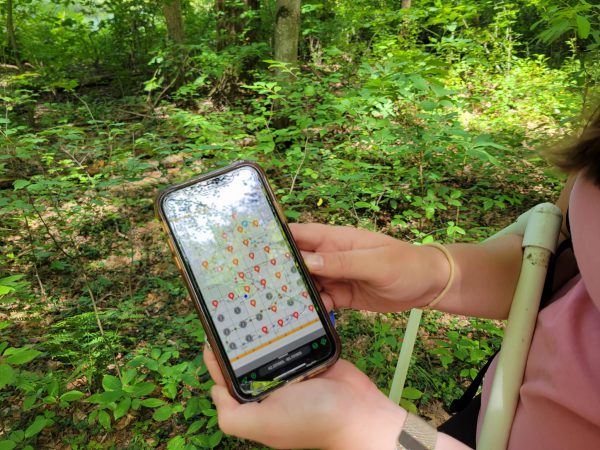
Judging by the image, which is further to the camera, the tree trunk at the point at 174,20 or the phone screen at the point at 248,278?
the tree trunk at the point at 174,20

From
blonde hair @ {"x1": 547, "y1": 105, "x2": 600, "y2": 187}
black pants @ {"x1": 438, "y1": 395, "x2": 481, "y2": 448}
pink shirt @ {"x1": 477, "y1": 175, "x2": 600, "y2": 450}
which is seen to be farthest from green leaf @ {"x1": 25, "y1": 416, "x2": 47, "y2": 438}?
blonde hair @ {"x1": 547, "y1": 105, "x2": 600, "y2": 187}

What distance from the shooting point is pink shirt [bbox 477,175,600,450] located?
0.68 m

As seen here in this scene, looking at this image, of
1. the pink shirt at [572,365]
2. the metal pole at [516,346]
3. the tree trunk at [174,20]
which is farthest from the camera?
the tree trunk at [174,20]

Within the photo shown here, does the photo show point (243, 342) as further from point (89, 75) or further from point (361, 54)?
point (89, 75)

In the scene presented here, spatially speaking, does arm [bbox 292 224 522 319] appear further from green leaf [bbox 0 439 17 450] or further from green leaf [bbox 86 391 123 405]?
green leaf [bbox 0 439 17 450]

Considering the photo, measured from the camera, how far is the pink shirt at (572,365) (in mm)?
679

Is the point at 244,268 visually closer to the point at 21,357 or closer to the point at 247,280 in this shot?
the point at 247,280

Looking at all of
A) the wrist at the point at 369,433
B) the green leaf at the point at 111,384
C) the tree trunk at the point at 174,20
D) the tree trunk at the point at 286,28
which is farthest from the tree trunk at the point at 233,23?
the wrist at the point at 369,433

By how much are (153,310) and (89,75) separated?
19.6ft

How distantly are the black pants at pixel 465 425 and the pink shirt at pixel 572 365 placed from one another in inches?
13.5

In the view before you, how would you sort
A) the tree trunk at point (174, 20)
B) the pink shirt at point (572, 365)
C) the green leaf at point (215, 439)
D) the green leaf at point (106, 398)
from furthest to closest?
the tree trunk at point (174, 20), the green leaf at point (215, 439), the green leaf at point (106, 398), the pink shirt at point (572, 365)

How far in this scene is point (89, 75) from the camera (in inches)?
261

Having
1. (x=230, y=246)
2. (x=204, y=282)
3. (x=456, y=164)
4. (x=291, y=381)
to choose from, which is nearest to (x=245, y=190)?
(x=230, y=246)

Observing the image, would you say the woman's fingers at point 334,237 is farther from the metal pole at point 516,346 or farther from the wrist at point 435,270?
the metal pole at point 516,346
